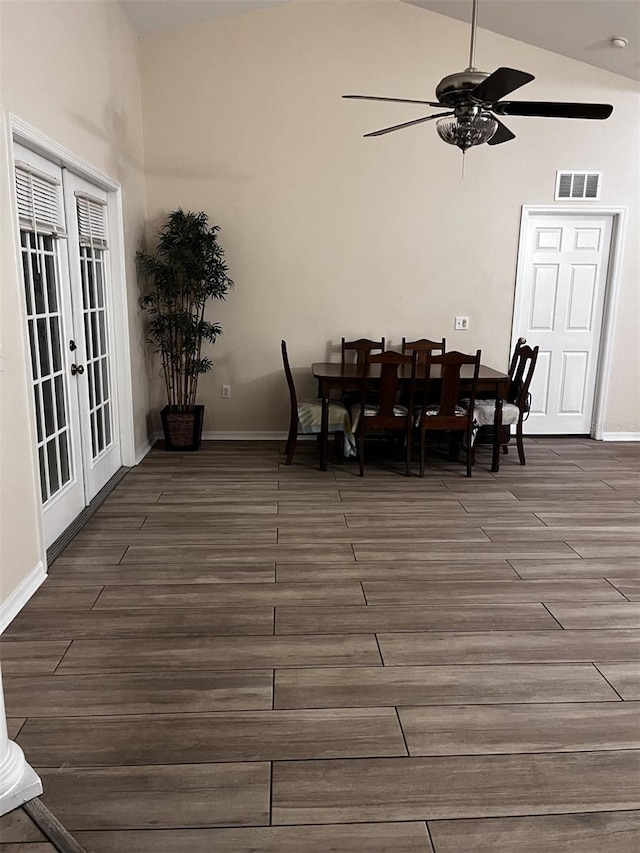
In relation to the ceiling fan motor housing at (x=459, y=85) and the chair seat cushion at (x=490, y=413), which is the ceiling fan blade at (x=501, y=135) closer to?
the ceiling fan motor housing at (x=459, y=85)

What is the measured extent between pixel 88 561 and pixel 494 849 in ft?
7.80

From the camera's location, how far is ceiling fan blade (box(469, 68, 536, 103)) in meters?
2.74

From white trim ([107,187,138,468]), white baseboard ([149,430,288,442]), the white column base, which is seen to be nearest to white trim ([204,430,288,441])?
white baseboard ([149,430,288,442])

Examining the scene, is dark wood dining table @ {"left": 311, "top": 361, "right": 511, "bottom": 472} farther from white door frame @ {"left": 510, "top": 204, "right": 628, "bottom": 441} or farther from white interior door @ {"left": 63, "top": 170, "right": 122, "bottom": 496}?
white interior door @ {"left": 63, "top": 170, "right": 122, "bottom": 496}

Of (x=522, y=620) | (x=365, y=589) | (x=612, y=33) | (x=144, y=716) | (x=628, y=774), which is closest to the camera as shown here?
(x=628, y=774)

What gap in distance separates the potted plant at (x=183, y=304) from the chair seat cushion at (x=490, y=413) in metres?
2.29

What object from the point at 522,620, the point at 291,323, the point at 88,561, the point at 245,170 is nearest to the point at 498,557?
the point at 522,620

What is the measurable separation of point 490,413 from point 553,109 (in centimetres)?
244

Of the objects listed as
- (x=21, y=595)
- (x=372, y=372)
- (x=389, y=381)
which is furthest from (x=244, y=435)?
(x=21, y=595)

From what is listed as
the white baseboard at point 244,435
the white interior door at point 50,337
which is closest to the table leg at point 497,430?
the white baseboard at point 244,435

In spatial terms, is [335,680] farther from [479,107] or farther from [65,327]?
[479,107]

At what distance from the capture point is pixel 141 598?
2.98 meters

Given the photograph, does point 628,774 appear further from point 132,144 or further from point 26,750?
point 132,144

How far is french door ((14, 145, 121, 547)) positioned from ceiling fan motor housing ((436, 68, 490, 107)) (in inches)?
83.0
